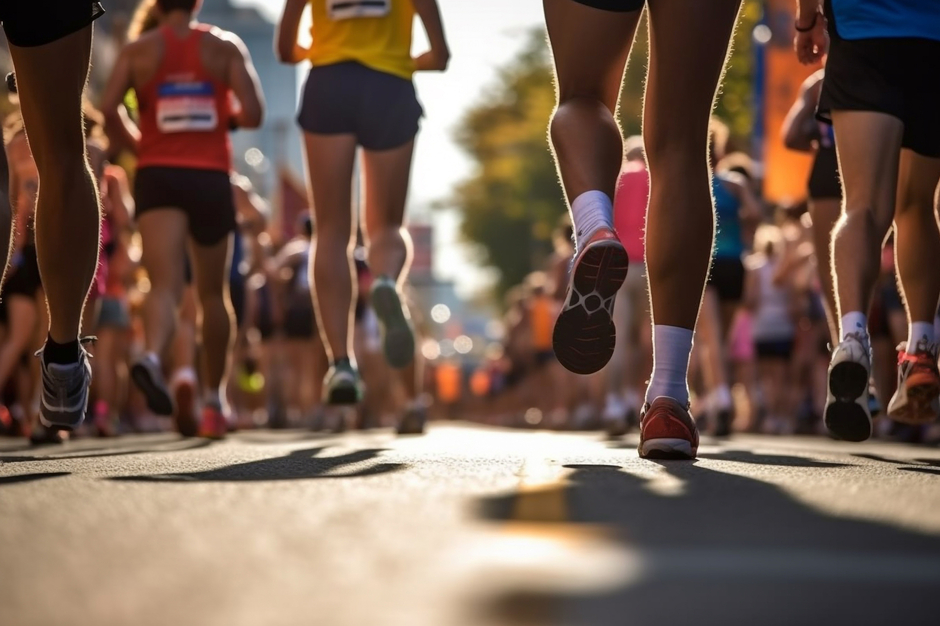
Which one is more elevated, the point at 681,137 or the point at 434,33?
the point at 434,33

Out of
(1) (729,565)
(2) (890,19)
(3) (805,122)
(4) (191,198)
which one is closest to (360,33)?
(4) (191,198)

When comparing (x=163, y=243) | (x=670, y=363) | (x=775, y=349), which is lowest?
(x=670, y=363)

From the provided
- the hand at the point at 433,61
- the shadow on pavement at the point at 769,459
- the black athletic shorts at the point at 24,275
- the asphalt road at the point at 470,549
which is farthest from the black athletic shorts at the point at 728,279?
the asphalt road at the point at 470,549

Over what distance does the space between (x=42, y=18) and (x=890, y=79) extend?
2783 millimetres

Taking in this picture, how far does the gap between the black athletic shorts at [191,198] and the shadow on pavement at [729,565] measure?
17.3ft

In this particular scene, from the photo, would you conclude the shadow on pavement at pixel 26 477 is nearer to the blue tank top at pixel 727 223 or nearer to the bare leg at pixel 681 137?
the bare leg at pixel 681 137

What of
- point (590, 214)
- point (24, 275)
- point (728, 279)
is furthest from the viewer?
point (728, 279)

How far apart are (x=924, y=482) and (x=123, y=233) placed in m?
→ 9.81

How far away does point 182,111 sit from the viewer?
809cm

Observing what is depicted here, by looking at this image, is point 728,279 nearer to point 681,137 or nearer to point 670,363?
point 681,137

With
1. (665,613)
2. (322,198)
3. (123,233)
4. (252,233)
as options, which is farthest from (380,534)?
(252,233)

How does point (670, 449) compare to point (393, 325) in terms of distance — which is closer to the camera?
point (670, 449)

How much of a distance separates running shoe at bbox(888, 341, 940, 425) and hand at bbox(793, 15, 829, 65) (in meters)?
1.42

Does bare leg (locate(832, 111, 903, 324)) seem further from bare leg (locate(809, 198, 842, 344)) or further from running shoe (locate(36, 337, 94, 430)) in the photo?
running shoe (locate(36, 337, 94, 430))
